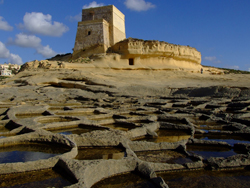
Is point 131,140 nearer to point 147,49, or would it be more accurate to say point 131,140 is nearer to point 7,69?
point 147,49

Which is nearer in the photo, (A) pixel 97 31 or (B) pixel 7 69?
(A) pixel 97 31

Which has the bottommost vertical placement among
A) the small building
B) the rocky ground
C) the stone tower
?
the rocky ground

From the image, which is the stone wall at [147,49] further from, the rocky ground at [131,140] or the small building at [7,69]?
the small building at [7,69]

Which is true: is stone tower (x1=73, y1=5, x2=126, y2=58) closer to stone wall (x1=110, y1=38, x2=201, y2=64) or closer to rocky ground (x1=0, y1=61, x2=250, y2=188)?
stone wall (x1=110, y1=38, x2=201, y2=64)

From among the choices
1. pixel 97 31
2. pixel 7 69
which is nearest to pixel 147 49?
pixel 97 31

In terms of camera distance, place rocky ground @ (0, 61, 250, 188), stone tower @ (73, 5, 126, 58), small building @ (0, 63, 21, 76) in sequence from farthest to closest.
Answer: small building @ (0, 63, 21, 76) < stone tower @ (73, 5, 126, 58) < rocky ground @ (0, 61, 250, 188)

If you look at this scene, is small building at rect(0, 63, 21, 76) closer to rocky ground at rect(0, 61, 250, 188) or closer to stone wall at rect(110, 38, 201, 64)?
stone wall at rect(110, 38, 201, 64)

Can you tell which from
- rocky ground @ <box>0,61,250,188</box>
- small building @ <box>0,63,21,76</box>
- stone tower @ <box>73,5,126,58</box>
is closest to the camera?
rocky ground @ <box>0,61,250,188</box>

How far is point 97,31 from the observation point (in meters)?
20.4

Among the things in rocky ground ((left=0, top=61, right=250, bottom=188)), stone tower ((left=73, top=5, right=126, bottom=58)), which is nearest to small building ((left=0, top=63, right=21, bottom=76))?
stone tower ((left=73, top=5, right=126, bottom=58))

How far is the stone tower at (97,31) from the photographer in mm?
20266

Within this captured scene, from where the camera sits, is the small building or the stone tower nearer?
the stone tower

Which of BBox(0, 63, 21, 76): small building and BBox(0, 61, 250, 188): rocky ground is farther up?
BBox(0, 63, 21, 76): small building

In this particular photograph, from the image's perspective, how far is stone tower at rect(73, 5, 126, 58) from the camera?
66.5 feet
